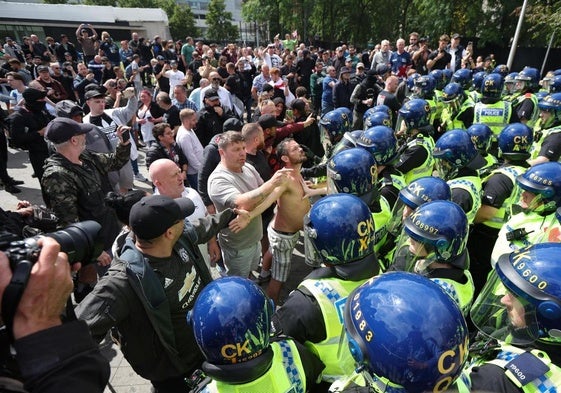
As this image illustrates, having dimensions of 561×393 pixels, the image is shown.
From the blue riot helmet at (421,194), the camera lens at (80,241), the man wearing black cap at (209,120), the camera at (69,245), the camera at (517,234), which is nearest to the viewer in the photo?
the camera at (69,245)

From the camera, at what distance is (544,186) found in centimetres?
285

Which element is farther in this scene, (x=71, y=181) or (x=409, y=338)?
(x=71, y=181)

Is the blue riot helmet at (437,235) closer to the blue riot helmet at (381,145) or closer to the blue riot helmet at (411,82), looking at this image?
the blue riot helmet at (381,145)

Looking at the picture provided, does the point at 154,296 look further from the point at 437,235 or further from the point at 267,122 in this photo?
the point at 267,122

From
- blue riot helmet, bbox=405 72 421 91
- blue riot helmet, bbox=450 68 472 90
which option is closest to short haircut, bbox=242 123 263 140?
blue riot helmet, bbox=405 72 421 91

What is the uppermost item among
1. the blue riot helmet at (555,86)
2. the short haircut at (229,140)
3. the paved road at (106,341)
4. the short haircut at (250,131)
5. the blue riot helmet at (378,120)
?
the short haircut at (229,140)

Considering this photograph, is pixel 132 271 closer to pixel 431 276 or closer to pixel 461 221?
pixel 431 276

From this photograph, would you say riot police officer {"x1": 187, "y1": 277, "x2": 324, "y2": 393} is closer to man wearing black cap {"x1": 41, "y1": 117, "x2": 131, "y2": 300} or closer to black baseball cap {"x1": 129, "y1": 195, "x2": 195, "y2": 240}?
black baseball cap {"x1": 129, "y1": 195, "x2": 195, "y2": 240}

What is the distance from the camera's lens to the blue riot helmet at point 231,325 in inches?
63.4

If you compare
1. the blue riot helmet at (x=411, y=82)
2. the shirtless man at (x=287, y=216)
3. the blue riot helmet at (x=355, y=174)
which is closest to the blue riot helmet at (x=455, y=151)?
the blue riot helmet at (x=355, y=174)

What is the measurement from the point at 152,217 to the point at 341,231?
1.10m

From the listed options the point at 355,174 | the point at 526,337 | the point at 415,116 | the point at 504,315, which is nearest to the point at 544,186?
the point at 504,315

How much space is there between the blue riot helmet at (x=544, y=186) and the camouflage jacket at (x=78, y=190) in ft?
12.1

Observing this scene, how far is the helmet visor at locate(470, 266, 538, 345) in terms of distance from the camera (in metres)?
1.69
